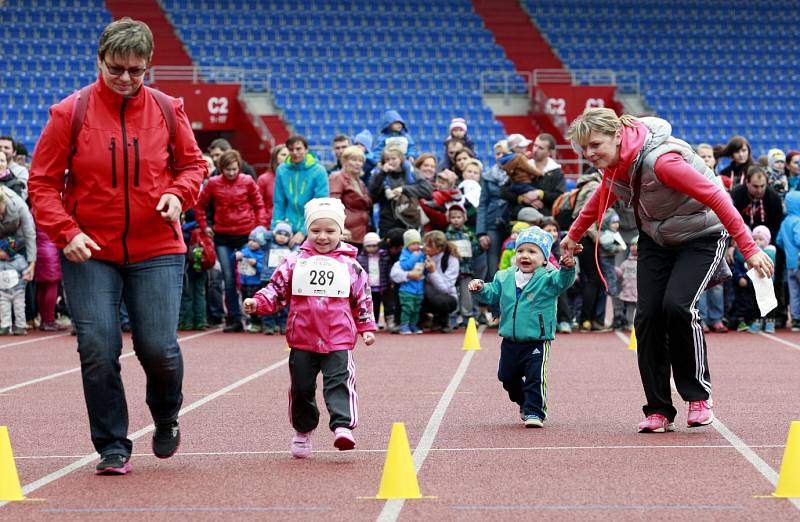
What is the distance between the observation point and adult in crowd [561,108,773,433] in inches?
294

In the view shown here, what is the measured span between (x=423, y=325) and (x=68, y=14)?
21.6m

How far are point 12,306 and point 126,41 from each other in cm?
1070

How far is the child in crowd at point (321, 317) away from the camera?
7043 mm

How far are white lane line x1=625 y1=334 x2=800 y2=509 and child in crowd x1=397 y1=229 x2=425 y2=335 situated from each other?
25.2 ft

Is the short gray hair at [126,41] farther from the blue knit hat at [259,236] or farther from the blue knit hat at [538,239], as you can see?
the blue knit hat at [259,236]

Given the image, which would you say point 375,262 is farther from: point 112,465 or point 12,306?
point 112,465

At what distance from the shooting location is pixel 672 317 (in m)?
7.72

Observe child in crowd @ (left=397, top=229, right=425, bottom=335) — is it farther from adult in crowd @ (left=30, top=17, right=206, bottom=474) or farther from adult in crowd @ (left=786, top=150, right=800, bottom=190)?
adult in crowd @ (left=30, top=17, right=206, bottom=474)

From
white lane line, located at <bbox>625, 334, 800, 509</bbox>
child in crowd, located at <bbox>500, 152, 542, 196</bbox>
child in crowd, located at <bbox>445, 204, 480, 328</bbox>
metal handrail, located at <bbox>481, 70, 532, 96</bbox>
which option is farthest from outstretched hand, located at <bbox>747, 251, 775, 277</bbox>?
metal handrail, located at <bbox>481, 70, 532, 96</bbox>

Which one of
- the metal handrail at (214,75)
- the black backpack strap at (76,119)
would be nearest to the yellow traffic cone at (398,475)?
the black backpack strap at (76,119)

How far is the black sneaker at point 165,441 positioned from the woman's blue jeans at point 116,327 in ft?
0.51

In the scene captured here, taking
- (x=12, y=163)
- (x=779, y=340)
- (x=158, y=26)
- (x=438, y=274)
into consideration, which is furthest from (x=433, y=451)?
(x=158, y=26)

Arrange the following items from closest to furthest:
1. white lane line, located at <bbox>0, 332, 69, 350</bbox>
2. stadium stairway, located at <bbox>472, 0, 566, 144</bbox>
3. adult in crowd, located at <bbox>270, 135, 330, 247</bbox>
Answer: white lane line, located at <bbox>0, 332, 69, 350</bbox>, adult in crowd, located at <bbox>270, 135, 330, 247</bbox>, stadium stairway, located at <bbox>472, 0, 566, 144</bbox>

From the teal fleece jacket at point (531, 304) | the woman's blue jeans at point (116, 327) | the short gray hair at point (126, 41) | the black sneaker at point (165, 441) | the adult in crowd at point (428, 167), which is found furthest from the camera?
the adult in crowd at point (428, 167)
